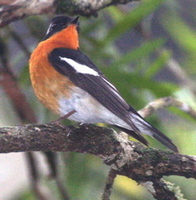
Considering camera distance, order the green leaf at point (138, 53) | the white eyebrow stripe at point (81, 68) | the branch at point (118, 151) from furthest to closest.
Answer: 1. the green leaf at point (138, 53)
2. the white eyebrow stripe at point (81, 68)
3. the branch at point (118, 151)

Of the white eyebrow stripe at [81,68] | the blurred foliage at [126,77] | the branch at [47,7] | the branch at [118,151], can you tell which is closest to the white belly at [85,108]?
the white eyebrow stripe at [81,68]

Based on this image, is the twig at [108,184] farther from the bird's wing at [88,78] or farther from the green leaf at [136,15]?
the green leaf at [136,15]

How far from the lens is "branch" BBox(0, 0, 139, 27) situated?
7.33 feet

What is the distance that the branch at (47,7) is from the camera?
2.23 metres

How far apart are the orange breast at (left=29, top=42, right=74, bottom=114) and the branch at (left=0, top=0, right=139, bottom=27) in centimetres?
25

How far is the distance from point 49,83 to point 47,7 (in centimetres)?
36

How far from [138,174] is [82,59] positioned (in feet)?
2.28

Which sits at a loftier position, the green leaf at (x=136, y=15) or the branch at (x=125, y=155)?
the green leaf at (x=136, y=15)

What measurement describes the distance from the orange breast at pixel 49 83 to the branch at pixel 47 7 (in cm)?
25

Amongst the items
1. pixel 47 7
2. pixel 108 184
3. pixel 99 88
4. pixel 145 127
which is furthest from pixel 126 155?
pixel 47 7

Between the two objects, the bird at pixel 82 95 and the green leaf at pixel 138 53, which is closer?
the bird at pixel 82 95

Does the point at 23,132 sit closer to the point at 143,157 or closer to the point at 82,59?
the point at 143,157

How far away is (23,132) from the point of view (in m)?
1.74

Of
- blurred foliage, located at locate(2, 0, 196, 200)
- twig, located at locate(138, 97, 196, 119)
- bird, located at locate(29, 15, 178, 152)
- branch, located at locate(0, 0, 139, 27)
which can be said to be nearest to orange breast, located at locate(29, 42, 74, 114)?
bird, located at locate(29, 15, 178, 152)
